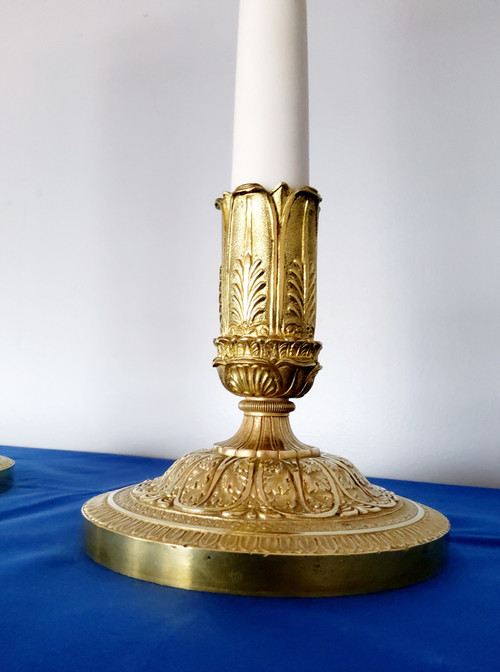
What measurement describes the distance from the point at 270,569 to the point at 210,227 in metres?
1.02

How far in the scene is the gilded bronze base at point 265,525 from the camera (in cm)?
50

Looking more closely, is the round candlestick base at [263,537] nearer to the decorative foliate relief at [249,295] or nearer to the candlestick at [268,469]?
the candlestick at [268,469]

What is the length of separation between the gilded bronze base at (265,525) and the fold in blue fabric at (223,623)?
2 cm

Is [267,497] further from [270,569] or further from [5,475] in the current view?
[5,475]

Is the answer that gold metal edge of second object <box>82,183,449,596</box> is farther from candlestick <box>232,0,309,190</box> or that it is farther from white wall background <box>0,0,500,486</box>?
white wall background <box>0,0,500,486</box>

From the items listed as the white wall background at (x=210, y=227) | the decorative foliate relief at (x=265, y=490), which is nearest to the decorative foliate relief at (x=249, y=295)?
the decorative foliate relief at (x=265, y=490)

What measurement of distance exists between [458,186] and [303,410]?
0.54 metres

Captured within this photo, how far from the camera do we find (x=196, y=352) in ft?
4.62

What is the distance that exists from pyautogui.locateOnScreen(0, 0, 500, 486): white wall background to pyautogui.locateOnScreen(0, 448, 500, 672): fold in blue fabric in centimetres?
60

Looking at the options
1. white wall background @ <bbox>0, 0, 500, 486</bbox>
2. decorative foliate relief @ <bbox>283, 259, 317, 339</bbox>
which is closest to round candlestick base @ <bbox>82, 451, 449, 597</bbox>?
decorative foliate relief @ <bbox>283, 259, 317, 339</bbox>

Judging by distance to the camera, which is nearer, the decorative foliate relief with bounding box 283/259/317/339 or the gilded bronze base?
the gilded bronze base

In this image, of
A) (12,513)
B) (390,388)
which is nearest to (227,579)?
(12,513)

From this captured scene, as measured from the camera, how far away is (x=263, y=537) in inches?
20.4

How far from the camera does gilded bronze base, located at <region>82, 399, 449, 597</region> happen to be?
0.50 m
